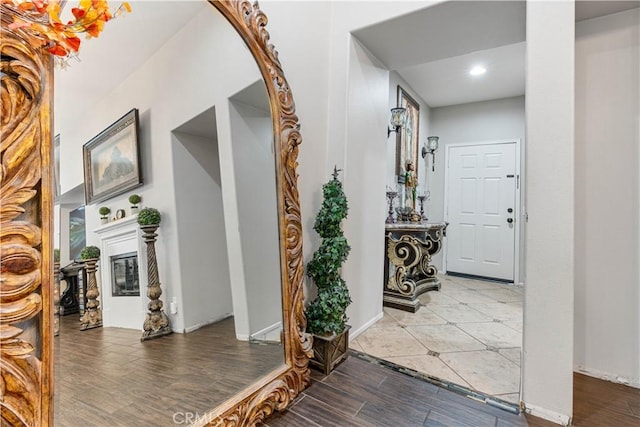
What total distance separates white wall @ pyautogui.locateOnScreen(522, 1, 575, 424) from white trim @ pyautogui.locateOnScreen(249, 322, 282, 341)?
4.36 ft

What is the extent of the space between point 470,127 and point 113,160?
5.00 meters

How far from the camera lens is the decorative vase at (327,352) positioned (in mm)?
1836

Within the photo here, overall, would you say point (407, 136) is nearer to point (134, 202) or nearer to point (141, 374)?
point (134, 202)

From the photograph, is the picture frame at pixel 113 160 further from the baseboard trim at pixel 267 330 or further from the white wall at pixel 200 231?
the baseboard trim at pixel 267 330

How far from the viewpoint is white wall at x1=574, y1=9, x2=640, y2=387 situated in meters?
→ 1.76

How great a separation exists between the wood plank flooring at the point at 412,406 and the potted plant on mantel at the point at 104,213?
47.9 inches

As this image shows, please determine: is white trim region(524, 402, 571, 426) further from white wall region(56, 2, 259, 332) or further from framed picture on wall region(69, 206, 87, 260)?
framed picture on wall region(69, 206, 87, 260)

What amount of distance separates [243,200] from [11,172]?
84 cm

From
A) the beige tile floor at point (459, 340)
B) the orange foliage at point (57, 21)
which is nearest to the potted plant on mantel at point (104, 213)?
the orange foliage at point (57, 21)

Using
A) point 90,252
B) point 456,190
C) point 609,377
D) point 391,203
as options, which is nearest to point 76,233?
point 90,252

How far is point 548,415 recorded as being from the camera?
4.74 feet

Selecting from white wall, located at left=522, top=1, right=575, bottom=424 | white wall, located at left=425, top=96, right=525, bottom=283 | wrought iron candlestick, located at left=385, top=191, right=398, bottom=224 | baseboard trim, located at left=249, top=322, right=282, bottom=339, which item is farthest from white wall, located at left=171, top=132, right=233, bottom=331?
white wall, located at left=425, top=96, right=525, bottom=283

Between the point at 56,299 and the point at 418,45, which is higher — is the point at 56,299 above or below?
below

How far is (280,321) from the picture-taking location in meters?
1.64
